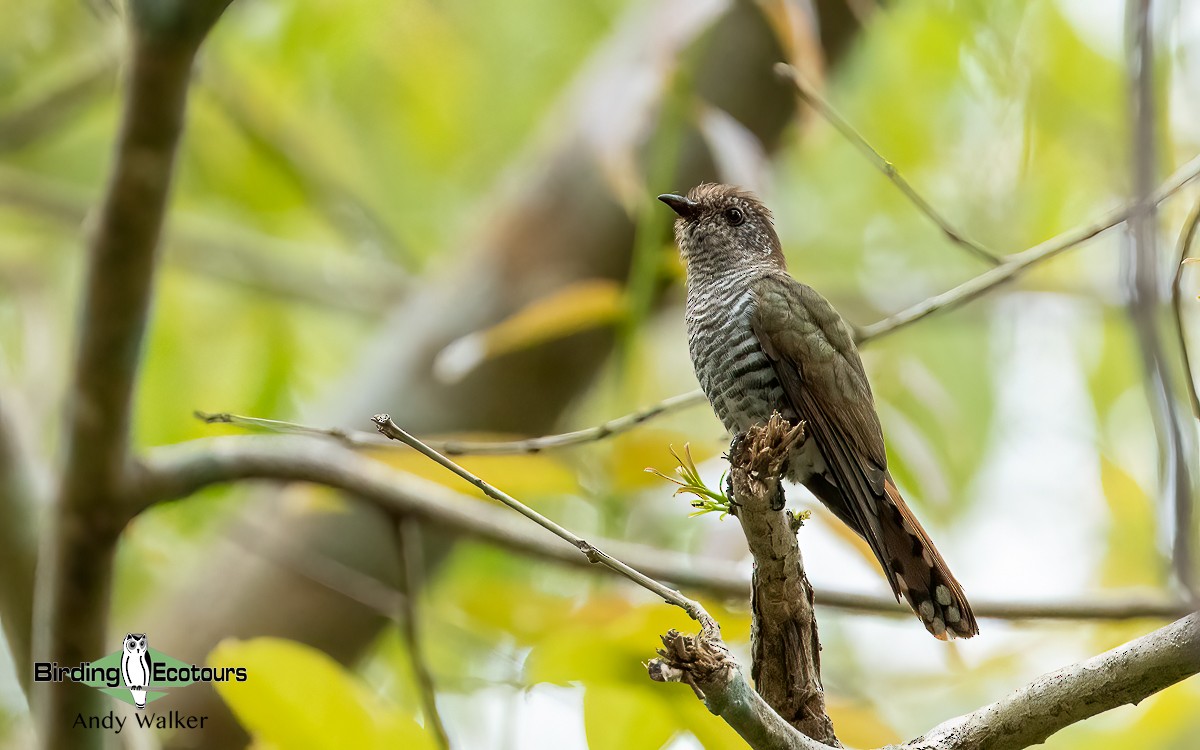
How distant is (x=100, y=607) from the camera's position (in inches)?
122

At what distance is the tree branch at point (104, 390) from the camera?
2.71 metres

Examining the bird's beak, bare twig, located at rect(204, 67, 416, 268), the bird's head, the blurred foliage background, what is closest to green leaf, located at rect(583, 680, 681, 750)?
the blurred foliage background

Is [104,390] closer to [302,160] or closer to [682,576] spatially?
[682,576]

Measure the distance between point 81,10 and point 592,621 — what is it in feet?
18.2

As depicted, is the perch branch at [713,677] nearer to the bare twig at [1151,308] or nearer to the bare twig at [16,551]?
the bare twig at [1151,308]

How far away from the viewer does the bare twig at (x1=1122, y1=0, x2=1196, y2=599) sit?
1.32 meters

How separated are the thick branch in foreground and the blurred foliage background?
1.39 ft

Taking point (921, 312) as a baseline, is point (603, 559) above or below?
below

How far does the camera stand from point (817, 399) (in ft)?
10.3

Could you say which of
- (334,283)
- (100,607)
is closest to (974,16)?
(100,607)

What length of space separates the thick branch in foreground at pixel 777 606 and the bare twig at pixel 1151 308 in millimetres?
940

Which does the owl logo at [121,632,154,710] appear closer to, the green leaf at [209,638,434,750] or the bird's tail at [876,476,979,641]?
the green leaf at [209,638,434,750]

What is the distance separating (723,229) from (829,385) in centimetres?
101

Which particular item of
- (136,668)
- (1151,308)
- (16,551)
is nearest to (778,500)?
(1151,308)
